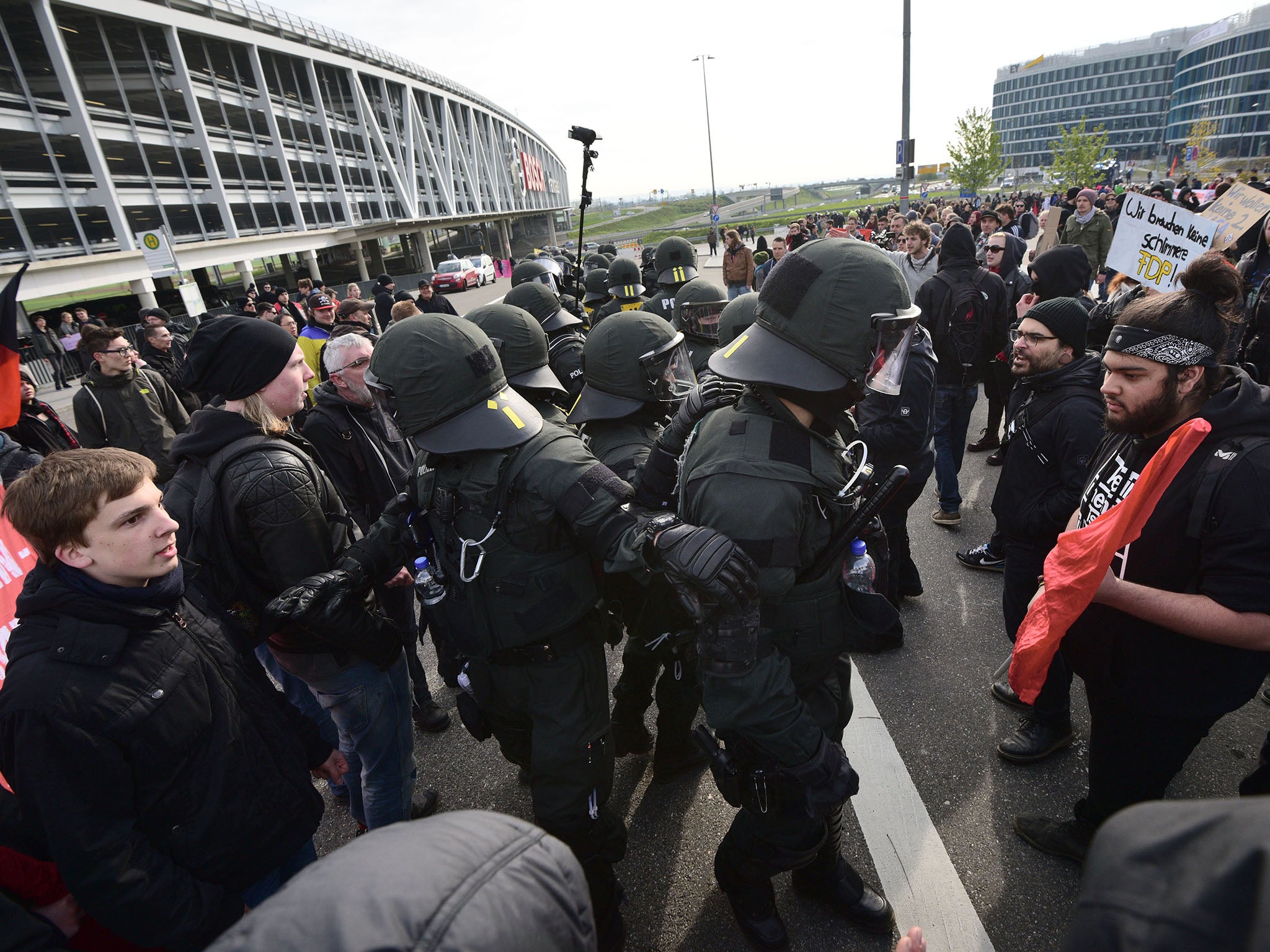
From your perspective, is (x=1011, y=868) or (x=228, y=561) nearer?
(x=228, y=561)

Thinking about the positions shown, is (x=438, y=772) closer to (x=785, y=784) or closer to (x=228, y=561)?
(x=228, y=561)

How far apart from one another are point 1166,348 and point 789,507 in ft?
4.67

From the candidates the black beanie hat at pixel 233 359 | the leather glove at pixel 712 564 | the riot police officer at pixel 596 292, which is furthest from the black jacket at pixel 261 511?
the riot police officer at pixel 596 292

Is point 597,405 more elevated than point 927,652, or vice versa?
point 597,405

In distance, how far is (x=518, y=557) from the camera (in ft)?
7.43

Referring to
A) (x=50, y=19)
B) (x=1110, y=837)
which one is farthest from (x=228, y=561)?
(x=50, y=19)

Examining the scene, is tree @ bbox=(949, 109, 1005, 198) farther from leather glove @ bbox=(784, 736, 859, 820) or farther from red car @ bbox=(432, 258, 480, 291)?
leather glove @ bbox=(784, 736, 859, 820)

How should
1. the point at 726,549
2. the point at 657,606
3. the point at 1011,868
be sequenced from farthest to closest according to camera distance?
the point at 657,606, the point at 1011,868, the point at 726,549

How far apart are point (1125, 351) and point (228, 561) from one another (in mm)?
3303

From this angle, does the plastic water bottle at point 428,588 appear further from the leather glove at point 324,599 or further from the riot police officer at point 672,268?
the riot police officer at point 672,268

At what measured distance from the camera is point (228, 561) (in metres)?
2.38

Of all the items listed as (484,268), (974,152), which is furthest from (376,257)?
(974,152)

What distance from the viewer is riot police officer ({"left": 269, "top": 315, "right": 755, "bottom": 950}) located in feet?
7.25

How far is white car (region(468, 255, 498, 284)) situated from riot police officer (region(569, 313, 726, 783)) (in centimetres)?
3435
